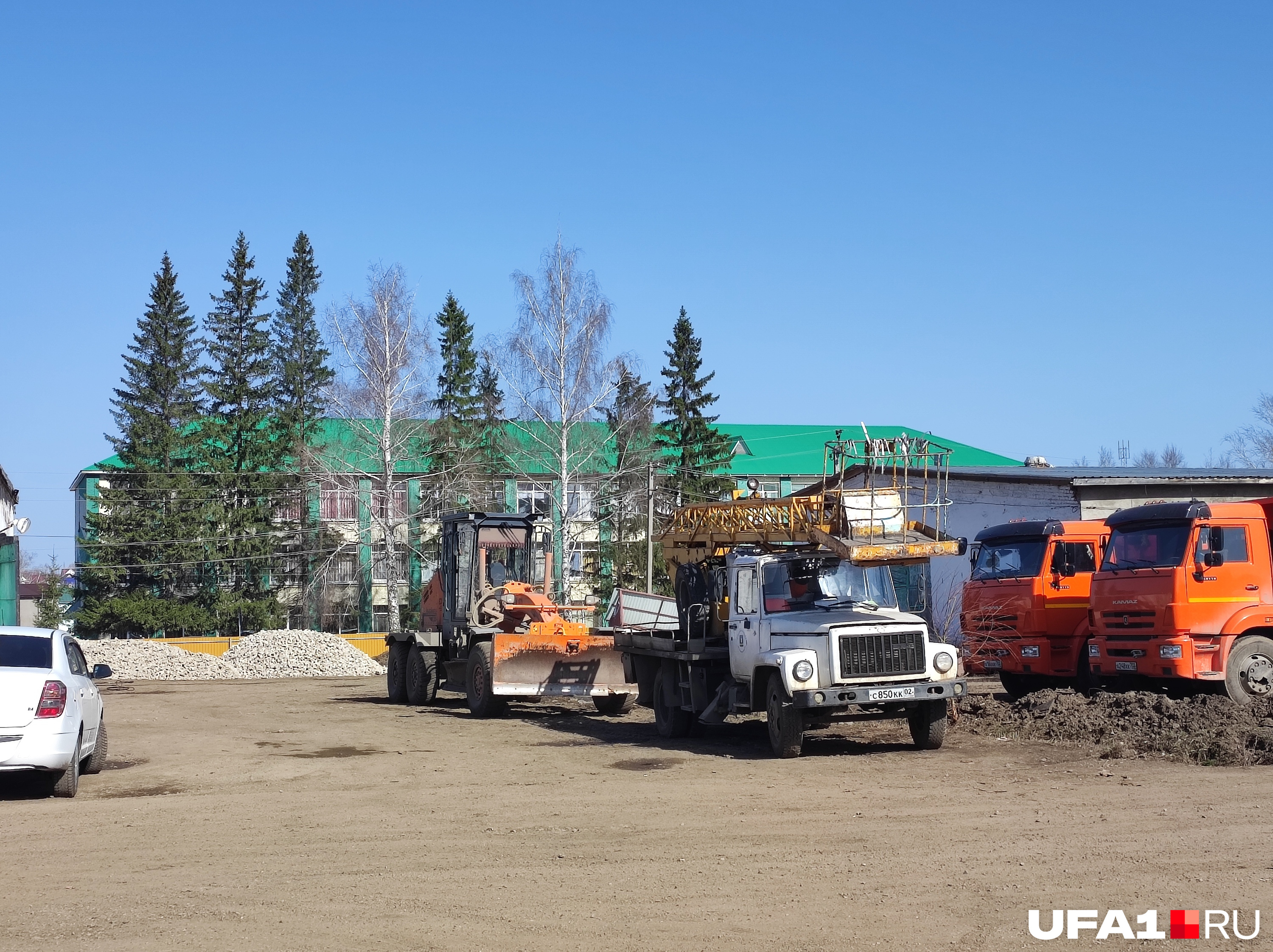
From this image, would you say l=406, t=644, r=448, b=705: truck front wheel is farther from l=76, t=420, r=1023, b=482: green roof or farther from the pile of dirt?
l=76, t=420, r=1023, b=482: green roof

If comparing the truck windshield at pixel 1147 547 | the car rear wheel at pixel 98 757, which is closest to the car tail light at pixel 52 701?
the car rear wheel at pixel 98 757

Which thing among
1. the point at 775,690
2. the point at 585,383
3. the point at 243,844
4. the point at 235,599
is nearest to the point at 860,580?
the point at 775,690

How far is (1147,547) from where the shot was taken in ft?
55.8

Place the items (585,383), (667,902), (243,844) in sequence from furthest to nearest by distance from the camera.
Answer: (585,383), (243,844), (667,902)

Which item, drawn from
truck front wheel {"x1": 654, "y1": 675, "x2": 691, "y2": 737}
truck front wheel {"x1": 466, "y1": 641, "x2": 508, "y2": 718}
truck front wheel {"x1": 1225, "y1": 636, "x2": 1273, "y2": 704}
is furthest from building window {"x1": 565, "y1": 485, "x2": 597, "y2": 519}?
truck front wheel {"x1": 1225, "y1": 636, "x2": 1273, "y2": 704}

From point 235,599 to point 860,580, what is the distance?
135ft

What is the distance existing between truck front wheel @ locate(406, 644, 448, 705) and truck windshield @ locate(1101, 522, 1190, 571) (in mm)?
11912

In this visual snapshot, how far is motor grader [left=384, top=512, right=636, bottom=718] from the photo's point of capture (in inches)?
755

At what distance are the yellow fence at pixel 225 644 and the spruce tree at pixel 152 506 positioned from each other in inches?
112

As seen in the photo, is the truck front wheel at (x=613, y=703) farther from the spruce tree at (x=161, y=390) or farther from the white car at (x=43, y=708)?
the spruce tree at (x=161, y=390)

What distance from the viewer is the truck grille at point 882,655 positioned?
A: 13281mm

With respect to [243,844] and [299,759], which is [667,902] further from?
[299,759]

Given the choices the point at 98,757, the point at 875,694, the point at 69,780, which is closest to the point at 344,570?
the point at 98,757

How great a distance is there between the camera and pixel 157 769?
544 inches
